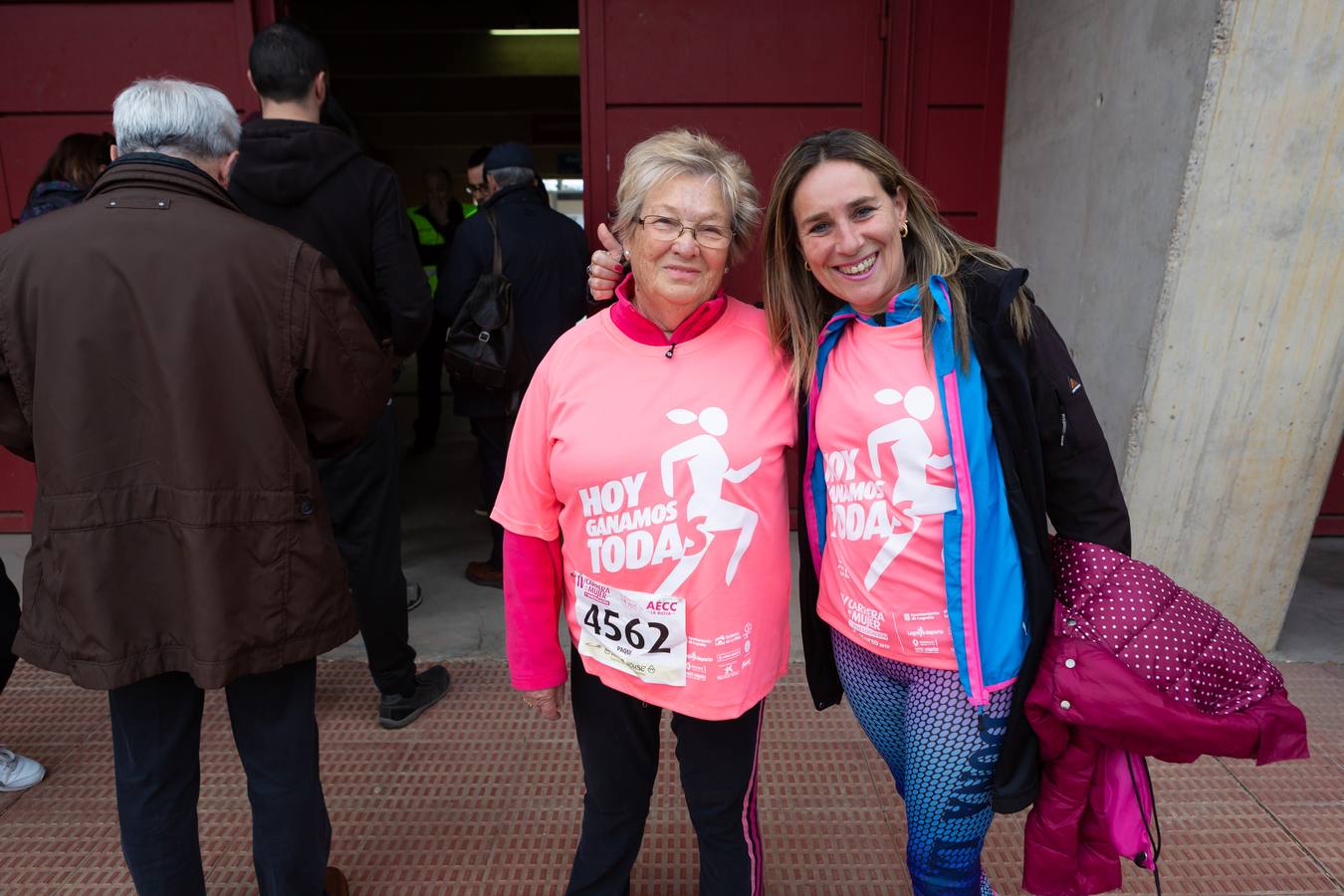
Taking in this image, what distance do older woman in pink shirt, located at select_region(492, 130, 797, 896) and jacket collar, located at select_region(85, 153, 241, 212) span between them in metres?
0.78

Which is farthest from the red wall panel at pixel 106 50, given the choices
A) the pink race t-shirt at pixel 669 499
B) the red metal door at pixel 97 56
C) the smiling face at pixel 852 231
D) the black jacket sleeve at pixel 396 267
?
the smiling face at pixel 852 231

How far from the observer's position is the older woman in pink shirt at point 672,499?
5.34 ft

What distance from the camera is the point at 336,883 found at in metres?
2.31

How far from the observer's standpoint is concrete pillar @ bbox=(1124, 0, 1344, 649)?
2.92 meters

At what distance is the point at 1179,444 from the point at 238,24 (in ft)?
14.4

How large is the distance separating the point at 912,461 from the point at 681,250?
56cm

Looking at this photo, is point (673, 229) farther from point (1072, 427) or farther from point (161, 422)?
point (161, 422)

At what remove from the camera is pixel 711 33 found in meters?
4.14

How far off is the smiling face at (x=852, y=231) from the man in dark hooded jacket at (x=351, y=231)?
4.92 feet

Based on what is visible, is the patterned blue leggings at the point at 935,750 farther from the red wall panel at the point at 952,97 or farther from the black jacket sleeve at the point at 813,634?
the red wall panel at the point at 952,97

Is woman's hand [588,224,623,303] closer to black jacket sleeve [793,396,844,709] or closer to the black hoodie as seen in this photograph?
black jacket sleeve [793,396,844,709]

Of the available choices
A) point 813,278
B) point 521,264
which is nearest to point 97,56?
point 521,264

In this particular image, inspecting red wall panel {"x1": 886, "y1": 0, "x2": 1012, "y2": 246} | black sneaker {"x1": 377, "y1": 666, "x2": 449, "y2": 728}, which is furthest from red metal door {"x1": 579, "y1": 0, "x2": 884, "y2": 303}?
black sneaker {"x1": 377, "y1": 666, "x2": 449, "y2": 728}

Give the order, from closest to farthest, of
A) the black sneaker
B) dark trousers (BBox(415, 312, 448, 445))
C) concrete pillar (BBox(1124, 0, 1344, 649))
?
concrete pillar (BBox(1124, 0, 1344, 649))
the black sneaker
dark trousers (BBox(415, 312, 448, 445))
